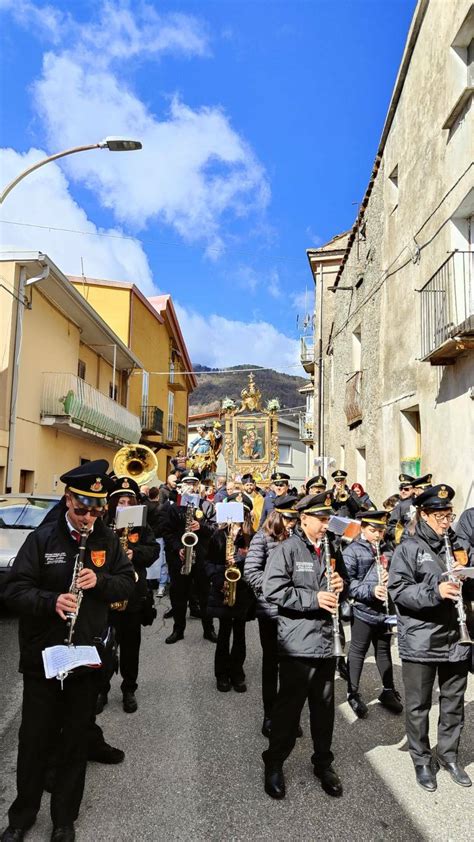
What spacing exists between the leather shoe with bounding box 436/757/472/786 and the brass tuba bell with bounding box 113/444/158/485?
531 cm

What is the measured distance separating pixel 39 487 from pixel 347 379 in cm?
1043

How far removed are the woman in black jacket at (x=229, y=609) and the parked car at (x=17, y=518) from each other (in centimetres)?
299

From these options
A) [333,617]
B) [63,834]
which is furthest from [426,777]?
[63,834]

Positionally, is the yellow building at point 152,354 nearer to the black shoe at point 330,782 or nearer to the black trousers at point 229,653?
the black trousers at point 229,653

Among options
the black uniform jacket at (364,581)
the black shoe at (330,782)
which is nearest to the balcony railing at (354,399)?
the black uniform jacket at (364,581)

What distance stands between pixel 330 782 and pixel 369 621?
173 centimetres

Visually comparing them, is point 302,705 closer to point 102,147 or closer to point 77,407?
point 102,147

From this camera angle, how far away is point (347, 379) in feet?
63.5

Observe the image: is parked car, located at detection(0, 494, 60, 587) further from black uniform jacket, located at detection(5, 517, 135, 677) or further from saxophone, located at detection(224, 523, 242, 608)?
black uniform jacket, located at detection(5, 517, 135, 677)

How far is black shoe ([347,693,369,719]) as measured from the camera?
16.4ft

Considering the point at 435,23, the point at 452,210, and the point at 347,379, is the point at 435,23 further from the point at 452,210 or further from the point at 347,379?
the point at 347,379

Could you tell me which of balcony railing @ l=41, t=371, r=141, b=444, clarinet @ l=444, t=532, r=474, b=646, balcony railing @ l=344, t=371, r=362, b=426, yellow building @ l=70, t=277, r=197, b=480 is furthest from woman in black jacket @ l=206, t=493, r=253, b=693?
yellow building @ l=70, t=277, r=197, b=480

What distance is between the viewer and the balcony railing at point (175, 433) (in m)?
36.8

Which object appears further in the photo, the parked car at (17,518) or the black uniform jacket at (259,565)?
the parked car at (17,518)
